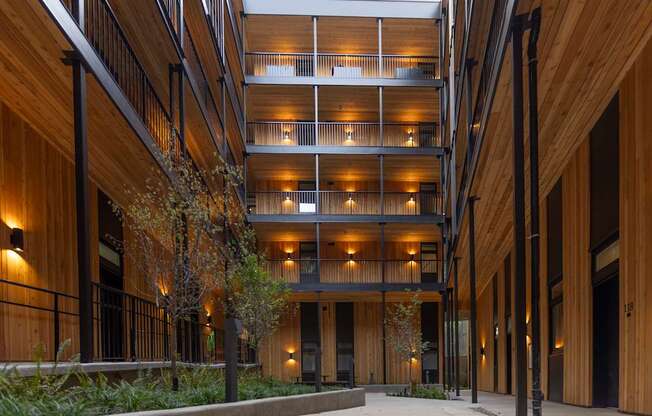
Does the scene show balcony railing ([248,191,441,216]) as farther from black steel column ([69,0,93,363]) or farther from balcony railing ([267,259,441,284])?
black steel column ([69,0,93,363])

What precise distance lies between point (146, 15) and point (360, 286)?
1805 centimetres

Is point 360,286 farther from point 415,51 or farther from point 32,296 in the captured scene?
point 32,296

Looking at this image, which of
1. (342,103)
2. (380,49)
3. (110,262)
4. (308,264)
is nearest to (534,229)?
(110,262)

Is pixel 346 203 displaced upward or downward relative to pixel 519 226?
upward

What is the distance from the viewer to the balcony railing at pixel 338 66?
30281mm

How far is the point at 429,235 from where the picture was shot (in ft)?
101

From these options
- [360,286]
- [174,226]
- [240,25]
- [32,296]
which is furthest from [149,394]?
[240,25]

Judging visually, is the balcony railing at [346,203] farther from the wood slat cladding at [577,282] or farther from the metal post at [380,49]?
the wood slat cladding at [577,282]

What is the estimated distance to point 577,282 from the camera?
38.3 ft

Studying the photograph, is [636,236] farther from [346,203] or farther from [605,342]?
[346,203]

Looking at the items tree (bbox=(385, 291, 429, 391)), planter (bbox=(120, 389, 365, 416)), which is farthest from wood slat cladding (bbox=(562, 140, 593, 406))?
tree (bbox=(385, 291, 429, 391))

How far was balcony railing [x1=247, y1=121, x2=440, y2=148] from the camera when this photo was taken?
98.2ft

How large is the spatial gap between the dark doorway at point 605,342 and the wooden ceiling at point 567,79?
9.00 feet

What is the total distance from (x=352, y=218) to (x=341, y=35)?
9.20 metres
